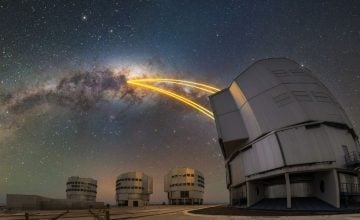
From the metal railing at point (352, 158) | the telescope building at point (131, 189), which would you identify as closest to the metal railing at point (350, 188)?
the metal railing at point (352, 158)

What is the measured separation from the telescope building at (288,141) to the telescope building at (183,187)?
61.6 metres

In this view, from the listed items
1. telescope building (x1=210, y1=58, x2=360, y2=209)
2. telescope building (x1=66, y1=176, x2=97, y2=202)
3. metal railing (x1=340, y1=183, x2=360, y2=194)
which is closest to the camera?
metal railing (x1=340, y1=183, x2=360, y2=194)

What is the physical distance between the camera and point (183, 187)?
108625 millimetres

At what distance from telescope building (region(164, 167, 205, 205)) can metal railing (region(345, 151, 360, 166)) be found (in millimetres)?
77578

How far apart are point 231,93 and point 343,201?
945 inches

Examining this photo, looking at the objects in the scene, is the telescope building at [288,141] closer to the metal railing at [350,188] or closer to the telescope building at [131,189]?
the metal railing at [350,188]

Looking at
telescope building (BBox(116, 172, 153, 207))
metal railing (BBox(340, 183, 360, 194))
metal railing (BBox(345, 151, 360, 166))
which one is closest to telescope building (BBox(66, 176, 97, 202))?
telescope building (BBox(116, 172, 153, 207))

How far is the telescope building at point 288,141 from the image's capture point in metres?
A: 34.2

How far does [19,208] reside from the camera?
5572 centimetres

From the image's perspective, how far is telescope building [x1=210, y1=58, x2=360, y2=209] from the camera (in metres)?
34.2

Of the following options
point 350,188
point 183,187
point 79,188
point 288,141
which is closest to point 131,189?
point 183,187

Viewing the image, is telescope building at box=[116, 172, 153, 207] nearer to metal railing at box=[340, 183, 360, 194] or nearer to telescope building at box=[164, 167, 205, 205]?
telescope building at box=[164, 167, 205, 205]

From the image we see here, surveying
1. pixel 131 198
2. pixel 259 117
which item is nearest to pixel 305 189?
pixel 259 117

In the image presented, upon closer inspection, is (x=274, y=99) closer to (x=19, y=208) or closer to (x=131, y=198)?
(x=19, y=208)
